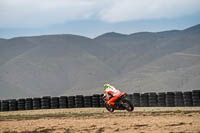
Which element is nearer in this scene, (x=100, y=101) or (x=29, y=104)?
(x=100, y=101)

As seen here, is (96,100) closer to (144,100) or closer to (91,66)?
(144,100)

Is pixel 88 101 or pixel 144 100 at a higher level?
pixel 88 101

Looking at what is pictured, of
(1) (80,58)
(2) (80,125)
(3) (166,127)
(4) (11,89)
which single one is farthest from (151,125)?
(1) (80,58)

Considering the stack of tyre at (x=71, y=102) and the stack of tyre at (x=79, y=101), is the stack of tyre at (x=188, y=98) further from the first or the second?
the stack of tyre at (x=71, y=102)

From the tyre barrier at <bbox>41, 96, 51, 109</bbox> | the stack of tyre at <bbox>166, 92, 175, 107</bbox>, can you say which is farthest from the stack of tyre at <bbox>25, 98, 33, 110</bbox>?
the stack of tyre at <bbox>166, 92, 175, 107</bbox>

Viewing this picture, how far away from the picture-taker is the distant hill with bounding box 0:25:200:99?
108938mm

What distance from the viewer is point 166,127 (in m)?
13.1

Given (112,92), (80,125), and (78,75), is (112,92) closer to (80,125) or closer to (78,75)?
(80,125)

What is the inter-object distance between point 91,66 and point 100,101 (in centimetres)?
11158

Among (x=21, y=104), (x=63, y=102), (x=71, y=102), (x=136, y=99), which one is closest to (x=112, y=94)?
(x=136, y=99)

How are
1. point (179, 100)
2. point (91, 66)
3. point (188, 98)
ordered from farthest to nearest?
1. point (91, 66)
2. point (179, 100)
3. point (188, 98)

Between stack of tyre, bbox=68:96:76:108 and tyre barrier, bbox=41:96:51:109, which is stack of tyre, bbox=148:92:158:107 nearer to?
stack of tyre, bbox=68:96:76:108

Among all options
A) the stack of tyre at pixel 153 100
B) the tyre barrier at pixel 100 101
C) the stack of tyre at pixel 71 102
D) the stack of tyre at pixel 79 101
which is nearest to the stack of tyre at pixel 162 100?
the tyre barrier at pixel 100 101

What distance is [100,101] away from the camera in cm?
2911
